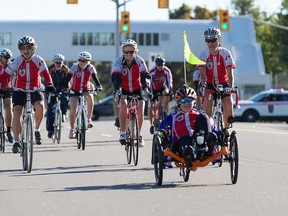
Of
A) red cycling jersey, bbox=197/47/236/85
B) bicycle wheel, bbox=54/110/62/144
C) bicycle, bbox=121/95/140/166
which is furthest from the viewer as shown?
bicycle wheel, bbox=54/110/62/144

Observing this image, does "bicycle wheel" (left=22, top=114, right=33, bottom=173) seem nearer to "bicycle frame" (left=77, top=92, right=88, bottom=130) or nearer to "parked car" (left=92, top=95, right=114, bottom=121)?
"bicycle frame" (left=77, top=92, right=88, bottom=130)

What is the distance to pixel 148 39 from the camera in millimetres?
98500

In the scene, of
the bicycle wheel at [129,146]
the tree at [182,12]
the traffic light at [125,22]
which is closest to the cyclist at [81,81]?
the bicycle wheel at [129,146]

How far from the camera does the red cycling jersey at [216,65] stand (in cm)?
1566

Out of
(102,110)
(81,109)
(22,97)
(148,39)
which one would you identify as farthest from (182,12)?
(22,97)

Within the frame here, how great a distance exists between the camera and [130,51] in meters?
16.0

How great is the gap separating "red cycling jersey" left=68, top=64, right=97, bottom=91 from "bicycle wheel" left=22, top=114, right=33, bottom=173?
5911mm

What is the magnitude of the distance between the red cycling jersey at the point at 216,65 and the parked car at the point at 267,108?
29105 millimetres

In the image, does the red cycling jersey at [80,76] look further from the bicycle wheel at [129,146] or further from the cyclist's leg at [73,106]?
the bicycle wheel at [129,146]

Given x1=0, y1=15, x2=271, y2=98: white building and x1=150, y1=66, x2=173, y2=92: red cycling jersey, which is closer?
x1=150, y1=66, x2=173, y2=92: red cycling jersey

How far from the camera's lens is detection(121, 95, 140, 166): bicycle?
1532 cm

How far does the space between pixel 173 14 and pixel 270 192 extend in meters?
117

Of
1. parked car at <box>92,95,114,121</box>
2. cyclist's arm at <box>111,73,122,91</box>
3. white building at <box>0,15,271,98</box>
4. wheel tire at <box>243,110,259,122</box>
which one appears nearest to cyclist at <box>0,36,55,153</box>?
cyclist's arm at <box>111,73,122,91</box>

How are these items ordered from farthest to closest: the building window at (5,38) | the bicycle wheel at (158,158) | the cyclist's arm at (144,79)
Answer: the building window at (5,38) → the cyclist's arm at (144,79) → the bicycle wheel at (158,158)
